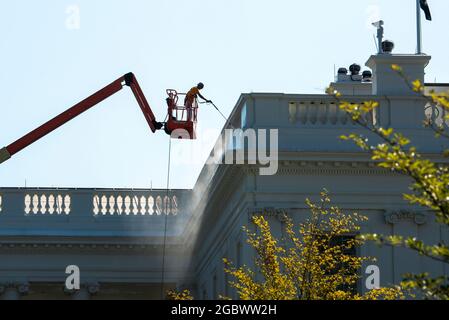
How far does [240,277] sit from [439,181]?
41.8 ft

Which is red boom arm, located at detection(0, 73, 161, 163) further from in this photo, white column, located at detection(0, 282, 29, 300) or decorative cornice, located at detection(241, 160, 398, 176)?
white column, located at detection(0, 282, 29, 300)

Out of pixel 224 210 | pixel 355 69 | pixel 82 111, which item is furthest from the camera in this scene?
pixel 355 69

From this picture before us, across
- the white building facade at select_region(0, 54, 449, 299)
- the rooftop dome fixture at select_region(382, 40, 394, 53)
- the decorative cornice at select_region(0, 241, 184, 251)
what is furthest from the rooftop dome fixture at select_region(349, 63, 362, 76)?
the rooftop dome fixture at select_region(382, 40, 394, 53)

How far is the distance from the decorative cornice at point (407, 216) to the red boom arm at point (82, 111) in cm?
1044

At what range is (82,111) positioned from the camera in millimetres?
49719

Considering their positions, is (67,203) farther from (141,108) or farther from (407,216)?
(407,216)

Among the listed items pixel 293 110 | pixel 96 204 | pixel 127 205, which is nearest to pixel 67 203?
pixel 96 204

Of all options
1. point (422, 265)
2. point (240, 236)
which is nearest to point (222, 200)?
point (240, 236)

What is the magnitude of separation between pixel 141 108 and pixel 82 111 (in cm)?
177

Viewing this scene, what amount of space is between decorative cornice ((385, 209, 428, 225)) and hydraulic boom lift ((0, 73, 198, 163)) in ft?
28.2

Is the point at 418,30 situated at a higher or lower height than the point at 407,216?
higher

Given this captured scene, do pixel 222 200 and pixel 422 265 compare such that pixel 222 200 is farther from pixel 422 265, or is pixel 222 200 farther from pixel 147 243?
pixel 147 243
